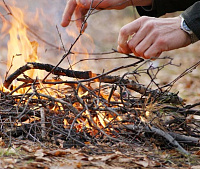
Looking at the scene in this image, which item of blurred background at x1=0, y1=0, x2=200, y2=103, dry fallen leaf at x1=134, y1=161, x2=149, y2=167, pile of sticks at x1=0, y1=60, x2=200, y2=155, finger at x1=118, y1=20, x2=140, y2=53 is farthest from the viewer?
blurred background at x1=0, y1=0, x2=200, y2=103

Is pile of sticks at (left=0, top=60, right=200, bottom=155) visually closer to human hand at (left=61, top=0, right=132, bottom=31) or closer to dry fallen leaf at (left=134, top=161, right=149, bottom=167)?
dry fallen leaf at (left=134, top=161, right=149, bottom=167)

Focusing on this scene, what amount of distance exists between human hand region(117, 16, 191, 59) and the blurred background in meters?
0.27

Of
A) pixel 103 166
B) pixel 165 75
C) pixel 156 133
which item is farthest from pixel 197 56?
pixel 103 166

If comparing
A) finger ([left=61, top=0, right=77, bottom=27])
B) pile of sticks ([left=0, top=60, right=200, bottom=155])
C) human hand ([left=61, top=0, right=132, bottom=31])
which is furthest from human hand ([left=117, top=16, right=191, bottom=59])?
finger ([left=61, top=0, right=77, bottom=27])

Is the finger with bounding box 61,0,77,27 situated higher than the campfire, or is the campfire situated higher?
the finger with bounding box 61,0,77,27

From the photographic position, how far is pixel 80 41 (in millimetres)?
3688

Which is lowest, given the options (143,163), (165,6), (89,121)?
(143,163)

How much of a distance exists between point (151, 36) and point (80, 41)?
1.51 meters

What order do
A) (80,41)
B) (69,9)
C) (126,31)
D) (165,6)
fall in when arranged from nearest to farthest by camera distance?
(126,31) < (69,9) < (165,6) < (80,41)

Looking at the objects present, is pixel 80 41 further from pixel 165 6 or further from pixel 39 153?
pixel 39 153

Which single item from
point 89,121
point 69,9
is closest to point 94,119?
point 89,121

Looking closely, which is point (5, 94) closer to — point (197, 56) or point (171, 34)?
point (171, 34)

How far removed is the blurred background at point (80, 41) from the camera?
3.77 m

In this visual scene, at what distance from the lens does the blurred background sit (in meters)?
3.77
